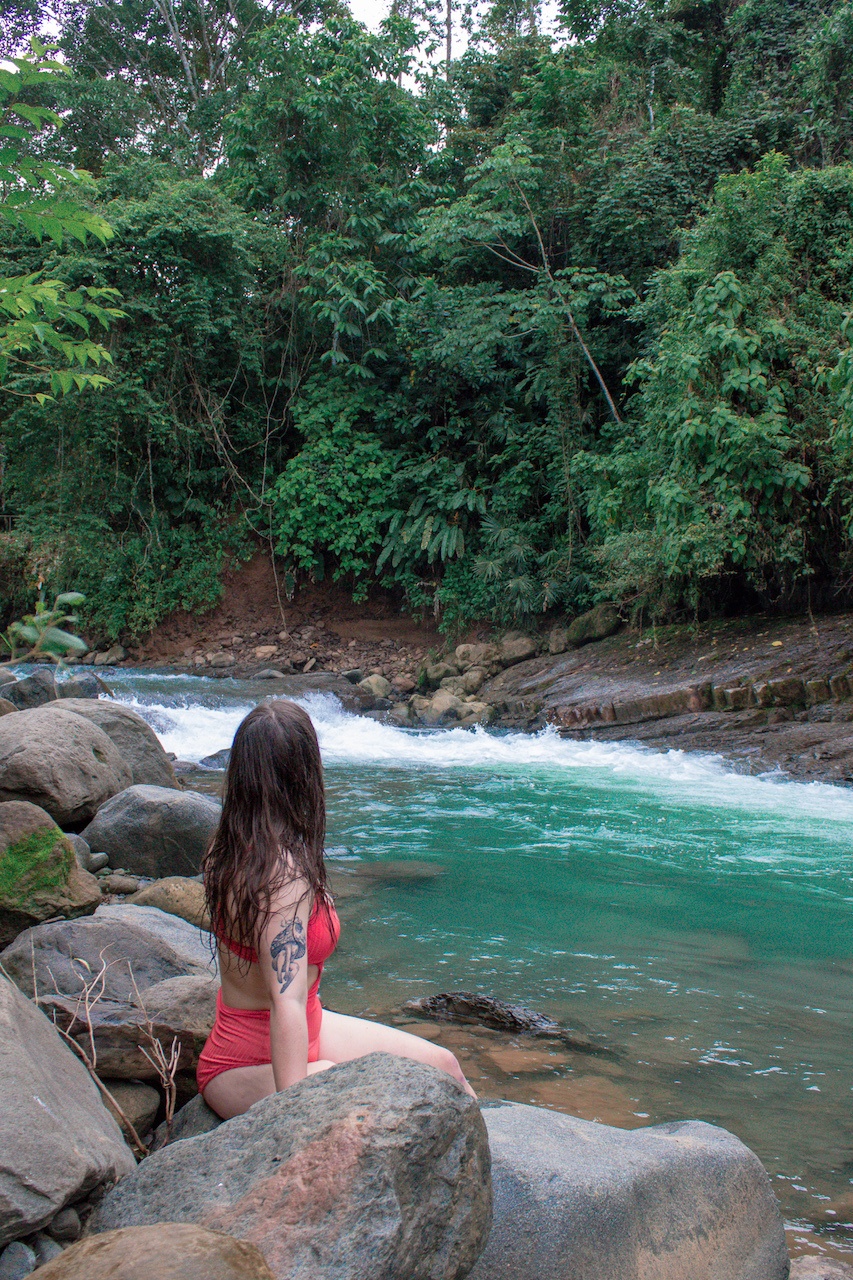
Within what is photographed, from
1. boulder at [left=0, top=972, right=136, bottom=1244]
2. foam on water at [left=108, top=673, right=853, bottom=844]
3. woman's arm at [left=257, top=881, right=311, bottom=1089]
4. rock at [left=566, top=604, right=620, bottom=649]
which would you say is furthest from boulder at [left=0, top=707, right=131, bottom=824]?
rock at [left=566, top=604, right=620, bottom=649]

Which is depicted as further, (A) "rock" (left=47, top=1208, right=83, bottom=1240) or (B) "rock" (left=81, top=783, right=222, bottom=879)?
(B) "rock" (left=81, top=783, right=222, bottom=879)

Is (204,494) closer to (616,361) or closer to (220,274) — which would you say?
(220,274)

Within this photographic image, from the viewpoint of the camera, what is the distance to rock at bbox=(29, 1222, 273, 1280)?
1437 millimetres

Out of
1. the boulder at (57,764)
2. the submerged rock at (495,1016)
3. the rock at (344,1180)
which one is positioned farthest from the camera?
the boulder at (57,764)

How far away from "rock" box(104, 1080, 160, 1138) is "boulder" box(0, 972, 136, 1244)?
0.48 m

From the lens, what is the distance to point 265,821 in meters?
2.36

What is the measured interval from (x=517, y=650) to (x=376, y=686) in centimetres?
253

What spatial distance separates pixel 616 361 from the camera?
55.5 feet

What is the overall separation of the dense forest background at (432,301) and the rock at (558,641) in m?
0.53

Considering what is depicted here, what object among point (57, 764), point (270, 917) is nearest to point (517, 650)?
point (57, 764)

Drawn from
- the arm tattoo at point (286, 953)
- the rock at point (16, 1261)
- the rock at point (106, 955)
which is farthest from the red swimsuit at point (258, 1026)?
the rock at point (106, 955)

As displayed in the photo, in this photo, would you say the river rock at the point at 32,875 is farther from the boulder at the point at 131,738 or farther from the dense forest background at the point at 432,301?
the dense forest background at the point at 432,301

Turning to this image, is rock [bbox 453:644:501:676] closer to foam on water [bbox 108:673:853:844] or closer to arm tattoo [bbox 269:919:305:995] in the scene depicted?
foam on water [bbox 108:673:853:844]

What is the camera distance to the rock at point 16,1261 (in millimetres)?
1794
